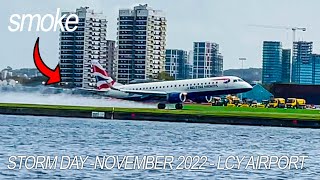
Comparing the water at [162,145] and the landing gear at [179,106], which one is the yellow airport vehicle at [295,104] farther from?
the water at [162,145]

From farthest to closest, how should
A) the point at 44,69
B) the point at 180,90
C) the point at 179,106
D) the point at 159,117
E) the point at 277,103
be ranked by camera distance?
the point at 277,103, the point at 180,90, the point at 179,106, the point at 159,117, the point at 44,69

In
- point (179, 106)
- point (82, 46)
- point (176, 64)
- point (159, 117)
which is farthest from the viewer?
point (176, 64)

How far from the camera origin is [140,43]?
168000 mm

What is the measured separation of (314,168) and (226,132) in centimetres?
2798

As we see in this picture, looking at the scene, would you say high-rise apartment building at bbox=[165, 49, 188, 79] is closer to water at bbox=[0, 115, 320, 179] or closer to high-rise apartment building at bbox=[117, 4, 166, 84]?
high-rise apartment building at bbox=[117, 4, 166, 84]

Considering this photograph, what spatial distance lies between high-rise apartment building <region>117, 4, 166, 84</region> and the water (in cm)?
8664

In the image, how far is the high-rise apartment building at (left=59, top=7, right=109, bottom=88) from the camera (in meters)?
134

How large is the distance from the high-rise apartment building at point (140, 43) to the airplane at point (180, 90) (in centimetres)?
5723

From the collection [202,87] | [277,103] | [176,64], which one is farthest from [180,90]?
[176,64]

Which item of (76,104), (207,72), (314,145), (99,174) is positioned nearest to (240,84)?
(76,104)

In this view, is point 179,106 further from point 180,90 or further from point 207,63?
point 207,63

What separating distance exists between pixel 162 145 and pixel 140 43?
11760 cm

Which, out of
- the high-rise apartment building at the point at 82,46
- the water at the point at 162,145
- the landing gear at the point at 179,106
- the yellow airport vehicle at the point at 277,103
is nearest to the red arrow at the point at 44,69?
the water at the point at 162,145

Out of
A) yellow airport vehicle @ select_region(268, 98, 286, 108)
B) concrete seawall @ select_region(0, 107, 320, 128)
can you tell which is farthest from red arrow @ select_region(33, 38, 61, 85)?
yellow airport vehicle @ select_region(268, 98, 286, 108)
